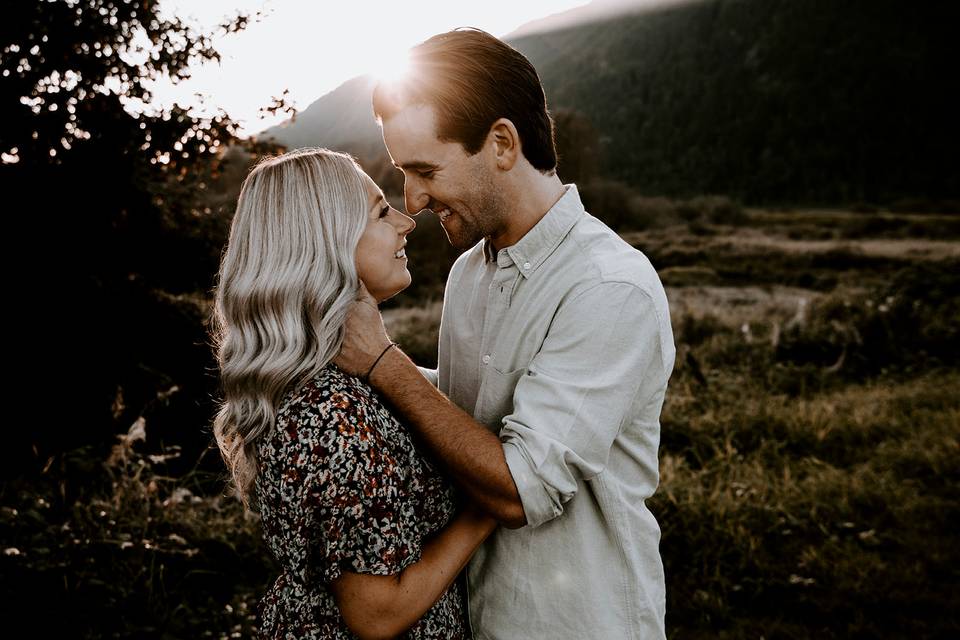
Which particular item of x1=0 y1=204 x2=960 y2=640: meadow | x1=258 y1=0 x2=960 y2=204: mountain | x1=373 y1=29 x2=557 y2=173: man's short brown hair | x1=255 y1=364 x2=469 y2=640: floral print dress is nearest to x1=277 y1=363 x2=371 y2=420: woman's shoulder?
x1=255 y1=364 x2=469 y2=640: floral print dress

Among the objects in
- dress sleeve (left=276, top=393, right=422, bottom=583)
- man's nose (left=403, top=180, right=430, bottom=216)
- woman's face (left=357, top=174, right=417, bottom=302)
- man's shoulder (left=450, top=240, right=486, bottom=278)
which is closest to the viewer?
dress sleeve (left=276, top=393, right=422, bottom=583)

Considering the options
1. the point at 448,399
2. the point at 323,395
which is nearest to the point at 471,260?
the point at 448,399

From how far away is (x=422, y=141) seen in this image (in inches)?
84.3

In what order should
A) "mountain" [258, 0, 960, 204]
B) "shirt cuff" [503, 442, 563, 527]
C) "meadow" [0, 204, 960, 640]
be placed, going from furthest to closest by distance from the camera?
"mountain" [258, 0, 960, 204]
"meadow" [0, 204, 960, 640]
"shirt cuff" [503, 442, 563, 527]

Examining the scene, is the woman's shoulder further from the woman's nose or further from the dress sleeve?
the woman's nose

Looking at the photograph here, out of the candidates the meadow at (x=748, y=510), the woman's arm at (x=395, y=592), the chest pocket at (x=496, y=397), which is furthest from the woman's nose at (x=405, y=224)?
the meadow at (x=748, y=510)

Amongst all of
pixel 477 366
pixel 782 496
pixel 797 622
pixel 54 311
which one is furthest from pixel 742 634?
pixel 54 311

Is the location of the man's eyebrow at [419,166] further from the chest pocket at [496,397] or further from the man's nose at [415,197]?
the chest pocket at [496,397]

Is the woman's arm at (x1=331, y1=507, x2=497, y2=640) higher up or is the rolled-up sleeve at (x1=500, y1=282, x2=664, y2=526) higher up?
the rolled-up sleeve at (x1=500, y1=282, x2=664, y2=526)

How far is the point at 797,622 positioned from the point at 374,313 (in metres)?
3.39

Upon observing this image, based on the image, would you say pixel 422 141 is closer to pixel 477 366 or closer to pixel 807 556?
pixel 477 366

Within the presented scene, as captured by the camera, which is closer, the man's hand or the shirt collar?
the man's hand

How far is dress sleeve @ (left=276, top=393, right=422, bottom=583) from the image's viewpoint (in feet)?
5.00

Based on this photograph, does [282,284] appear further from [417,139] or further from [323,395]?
[417,139]
